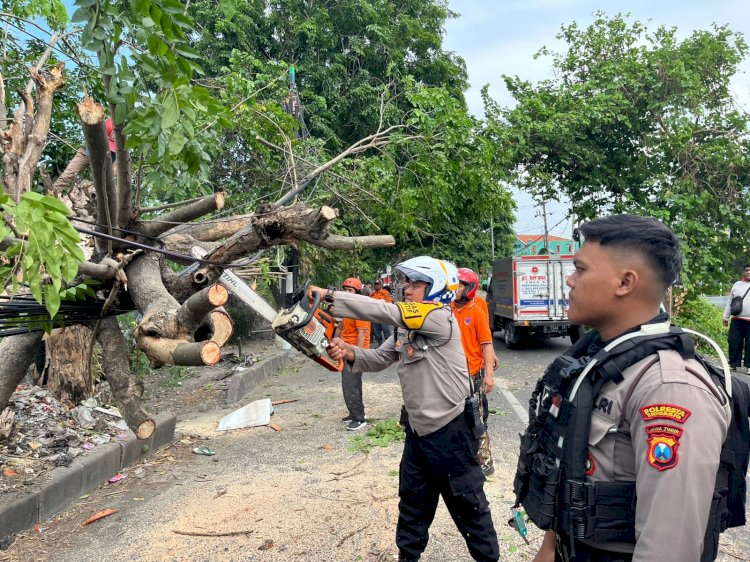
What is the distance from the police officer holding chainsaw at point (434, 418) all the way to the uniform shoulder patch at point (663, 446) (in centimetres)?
163

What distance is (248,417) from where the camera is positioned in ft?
23.8

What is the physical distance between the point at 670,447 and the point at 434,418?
6.02 feet

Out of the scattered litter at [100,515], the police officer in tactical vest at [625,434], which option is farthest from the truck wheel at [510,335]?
the police officer in tactical vest at [625,434]

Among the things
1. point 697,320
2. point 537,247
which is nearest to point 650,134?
point 697,320

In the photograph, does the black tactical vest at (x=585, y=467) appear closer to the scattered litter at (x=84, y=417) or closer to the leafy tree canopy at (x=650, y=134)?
the scattered litter at (x=84, y=417)

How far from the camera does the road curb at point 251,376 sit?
8516mm

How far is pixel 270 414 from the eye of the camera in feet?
24.6

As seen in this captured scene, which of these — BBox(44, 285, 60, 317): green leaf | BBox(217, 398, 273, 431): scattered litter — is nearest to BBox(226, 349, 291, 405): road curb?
BBox(217, 398, 273, 431): scattered litter

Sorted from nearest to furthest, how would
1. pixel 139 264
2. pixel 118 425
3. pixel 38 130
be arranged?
pixel 139 264 < pixel 38 130 < pixel 118 425

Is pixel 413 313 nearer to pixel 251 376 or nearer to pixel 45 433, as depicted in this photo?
pixel 45 433

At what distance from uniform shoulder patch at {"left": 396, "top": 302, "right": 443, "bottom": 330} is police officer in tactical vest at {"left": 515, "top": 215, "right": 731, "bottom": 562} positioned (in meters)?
1.23

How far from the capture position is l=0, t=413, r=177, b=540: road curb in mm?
3988

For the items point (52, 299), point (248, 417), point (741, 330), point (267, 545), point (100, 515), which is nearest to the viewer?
point (52, 299)

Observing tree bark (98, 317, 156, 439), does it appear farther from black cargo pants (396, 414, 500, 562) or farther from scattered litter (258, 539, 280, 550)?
black cargo pants (396, 414, 500, 562)
